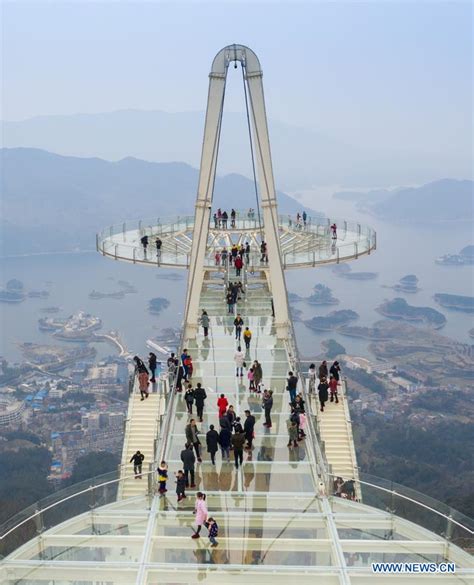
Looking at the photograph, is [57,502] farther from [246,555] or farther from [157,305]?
[157,305]

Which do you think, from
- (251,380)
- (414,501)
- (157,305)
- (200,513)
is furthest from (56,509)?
(157,305)

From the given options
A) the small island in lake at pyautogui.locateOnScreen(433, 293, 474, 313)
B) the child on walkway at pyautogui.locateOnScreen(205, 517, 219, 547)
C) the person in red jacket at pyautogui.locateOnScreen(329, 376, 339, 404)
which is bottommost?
the child on walkway at pyautogui.locateOnScreen(205, 517, 219, 547)

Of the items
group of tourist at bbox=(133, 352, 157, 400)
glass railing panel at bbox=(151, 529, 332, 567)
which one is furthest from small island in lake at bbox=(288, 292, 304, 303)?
glass railing panel at bbox=(151, 529, 332, 567)

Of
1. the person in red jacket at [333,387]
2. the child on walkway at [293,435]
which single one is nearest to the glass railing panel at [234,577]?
the child on walkway at [293,435]

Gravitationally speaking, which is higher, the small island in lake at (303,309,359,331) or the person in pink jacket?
the small island in lake at (303,309,359,331)

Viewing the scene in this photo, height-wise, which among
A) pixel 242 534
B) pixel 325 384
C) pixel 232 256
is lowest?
pixel 242 534

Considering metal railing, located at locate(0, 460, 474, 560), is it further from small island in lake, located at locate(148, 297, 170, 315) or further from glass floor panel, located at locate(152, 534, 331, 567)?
small island in lake, located at locate(148, 297, 170, 315)

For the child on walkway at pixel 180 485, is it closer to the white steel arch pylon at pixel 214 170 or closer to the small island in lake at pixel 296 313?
the white steel arch pylon at pixel 214 170
